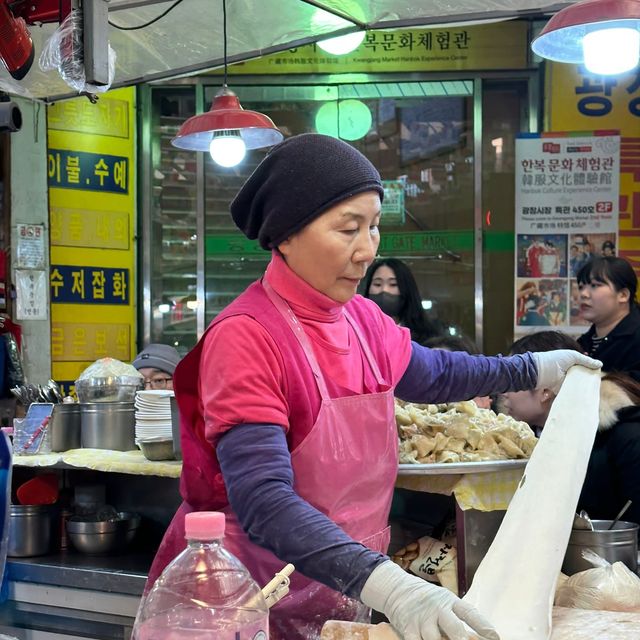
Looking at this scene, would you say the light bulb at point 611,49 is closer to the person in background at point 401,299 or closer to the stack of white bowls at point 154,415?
the person in background at point 401,299

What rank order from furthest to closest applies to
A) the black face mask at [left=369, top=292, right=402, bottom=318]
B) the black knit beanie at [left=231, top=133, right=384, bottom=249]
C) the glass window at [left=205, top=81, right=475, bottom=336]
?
the glass window at [left=205, top=81, right=475, bottom=336]
the black face mask at [left=369, top=292, right=402, bottom=318]
the black knit beanie at [left=231, top=133, right=384, bottom=249]

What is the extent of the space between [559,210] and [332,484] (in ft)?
17.1

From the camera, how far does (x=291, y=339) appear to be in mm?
1915

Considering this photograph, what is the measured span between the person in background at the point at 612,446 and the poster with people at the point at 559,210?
351cm

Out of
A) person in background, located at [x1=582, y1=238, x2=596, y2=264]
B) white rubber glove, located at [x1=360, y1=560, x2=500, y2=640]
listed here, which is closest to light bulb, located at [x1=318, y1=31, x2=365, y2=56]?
person in background, located at [x1=582, y1=238, x2=596, y2=264]

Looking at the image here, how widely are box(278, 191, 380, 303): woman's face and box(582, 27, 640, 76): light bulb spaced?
6.83 ft

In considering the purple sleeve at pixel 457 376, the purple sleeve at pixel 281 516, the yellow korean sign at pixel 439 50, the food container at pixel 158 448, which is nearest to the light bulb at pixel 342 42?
the yellow korean sign at pixel 439 50

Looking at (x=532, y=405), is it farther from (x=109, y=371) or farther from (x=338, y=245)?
(x=109, y=371)

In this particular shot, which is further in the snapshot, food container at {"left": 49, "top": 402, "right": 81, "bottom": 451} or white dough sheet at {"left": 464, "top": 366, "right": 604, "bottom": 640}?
food container at {"left": 49, "top": 402, "right": 81, "bottom": 451}

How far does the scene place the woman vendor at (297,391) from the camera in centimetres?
172

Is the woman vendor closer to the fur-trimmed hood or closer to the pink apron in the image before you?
the pink apron

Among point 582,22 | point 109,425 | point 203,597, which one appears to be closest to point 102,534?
point 109,425

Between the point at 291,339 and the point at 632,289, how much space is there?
144 inches

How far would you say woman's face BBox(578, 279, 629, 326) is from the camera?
5.05 m
